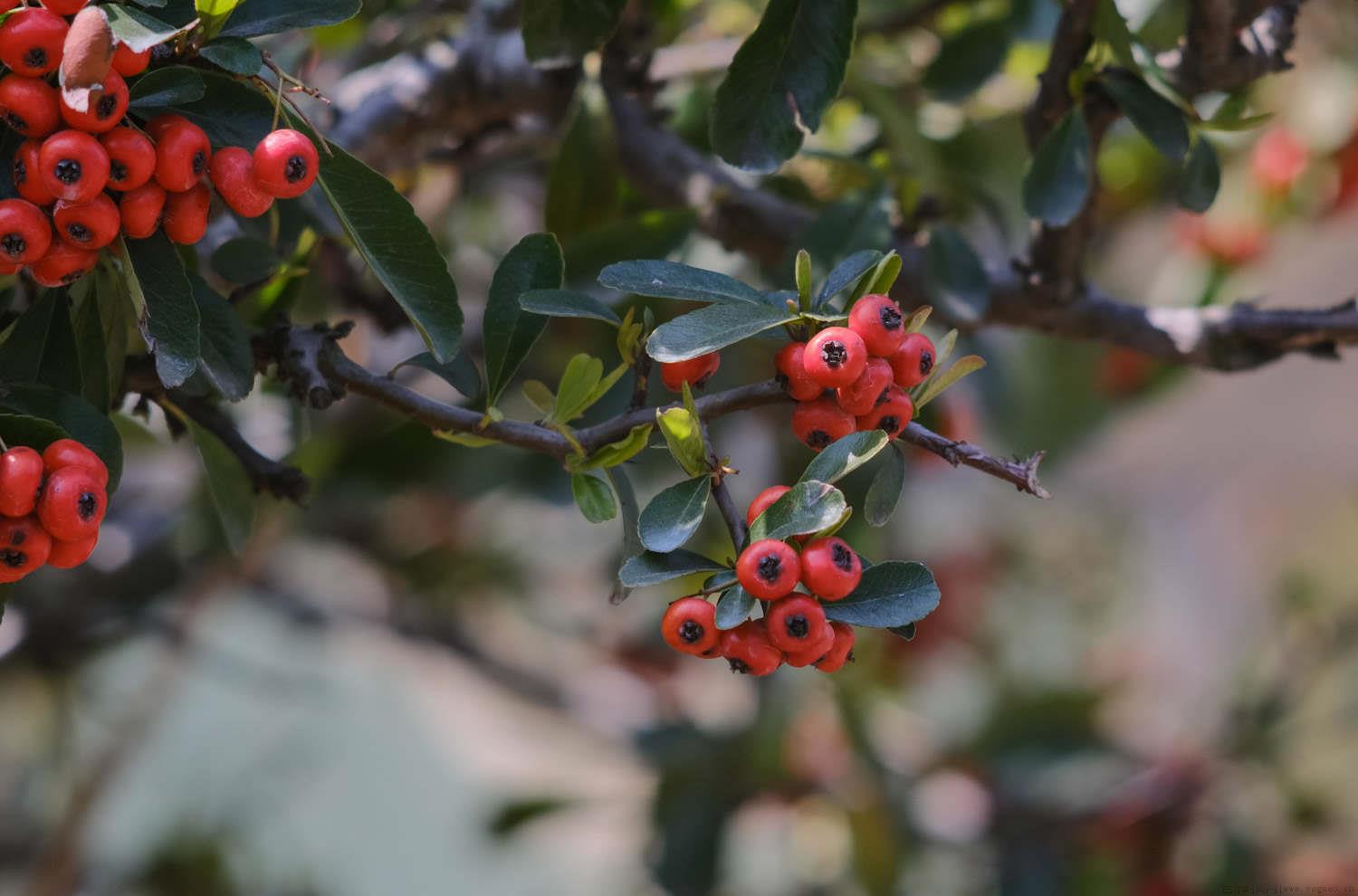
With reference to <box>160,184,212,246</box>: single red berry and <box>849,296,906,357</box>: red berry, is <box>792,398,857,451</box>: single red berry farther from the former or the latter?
<box>160,184,212,246</box>: single red berry

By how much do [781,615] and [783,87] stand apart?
261 mm

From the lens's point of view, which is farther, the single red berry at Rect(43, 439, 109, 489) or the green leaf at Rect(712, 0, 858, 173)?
the green leaf at Rect(712, 0, 858, 173)

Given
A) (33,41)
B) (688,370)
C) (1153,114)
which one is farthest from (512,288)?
(1153,114)

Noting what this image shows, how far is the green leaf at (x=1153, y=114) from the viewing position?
0.57 m

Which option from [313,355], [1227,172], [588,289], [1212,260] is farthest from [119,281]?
[1227,172]

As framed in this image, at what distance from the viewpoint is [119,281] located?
0.44 metres

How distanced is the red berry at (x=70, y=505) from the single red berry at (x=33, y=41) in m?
Answer: 0.12

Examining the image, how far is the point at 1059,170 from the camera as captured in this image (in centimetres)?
59

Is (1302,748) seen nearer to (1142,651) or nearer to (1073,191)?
(1142,651)

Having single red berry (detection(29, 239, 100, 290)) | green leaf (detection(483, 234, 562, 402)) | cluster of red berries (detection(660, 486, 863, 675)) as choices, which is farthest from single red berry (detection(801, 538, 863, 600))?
single red berry (detection(29, 239, 100, 290))

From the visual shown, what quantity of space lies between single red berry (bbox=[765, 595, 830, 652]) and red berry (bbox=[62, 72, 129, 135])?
259 mm

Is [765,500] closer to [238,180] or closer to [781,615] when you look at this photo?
[781,615]

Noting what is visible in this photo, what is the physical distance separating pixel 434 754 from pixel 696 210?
2051mm

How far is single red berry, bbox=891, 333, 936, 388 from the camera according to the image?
414 millimetres
